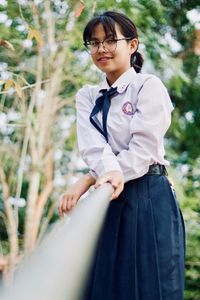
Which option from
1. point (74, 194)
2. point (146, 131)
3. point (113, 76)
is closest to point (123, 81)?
point (113, 76)

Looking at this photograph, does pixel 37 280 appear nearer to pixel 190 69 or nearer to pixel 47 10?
pixel 47 10

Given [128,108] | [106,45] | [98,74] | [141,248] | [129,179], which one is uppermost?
[98,74]

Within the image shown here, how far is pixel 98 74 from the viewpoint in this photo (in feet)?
14.9

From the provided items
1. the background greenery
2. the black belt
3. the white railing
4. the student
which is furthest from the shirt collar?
the background greenery

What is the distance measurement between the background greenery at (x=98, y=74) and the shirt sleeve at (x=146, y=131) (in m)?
2.35

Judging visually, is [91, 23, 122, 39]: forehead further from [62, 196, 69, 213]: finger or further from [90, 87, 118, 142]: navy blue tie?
[62, 196, 69, 213]: finger

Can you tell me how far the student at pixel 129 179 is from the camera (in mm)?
965

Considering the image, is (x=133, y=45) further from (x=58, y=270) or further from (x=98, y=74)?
(x=98, y=74)

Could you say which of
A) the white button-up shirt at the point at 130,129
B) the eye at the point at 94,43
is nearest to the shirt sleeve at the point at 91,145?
the white button-up shirt at the point at 130,129

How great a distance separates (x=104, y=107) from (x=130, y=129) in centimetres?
8

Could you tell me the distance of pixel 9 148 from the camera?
211 inches

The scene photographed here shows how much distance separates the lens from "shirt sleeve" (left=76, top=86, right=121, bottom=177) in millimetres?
929

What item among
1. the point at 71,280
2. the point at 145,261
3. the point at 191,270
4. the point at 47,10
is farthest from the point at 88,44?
the point at 191,270

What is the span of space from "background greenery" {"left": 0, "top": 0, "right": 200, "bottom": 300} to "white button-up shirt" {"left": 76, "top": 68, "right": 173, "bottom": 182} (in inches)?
90.5
